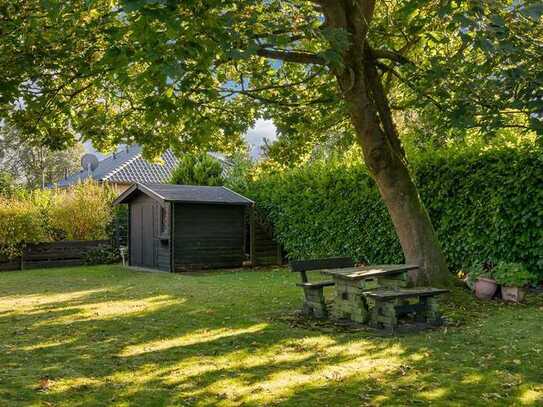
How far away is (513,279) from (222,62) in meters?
6.12

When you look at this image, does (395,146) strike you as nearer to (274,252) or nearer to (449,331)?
(449,331)

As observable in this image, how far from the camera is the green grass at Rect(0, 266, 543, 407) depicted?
15.9ft

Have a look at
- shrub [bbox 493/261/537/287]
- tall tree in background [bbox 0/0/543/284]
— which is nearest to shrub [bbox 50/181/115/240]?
tall tree in background [bbox 0/0/543/284]

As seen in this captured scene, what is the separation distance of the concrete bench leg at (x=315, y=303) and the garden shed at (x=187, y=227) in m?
9.09

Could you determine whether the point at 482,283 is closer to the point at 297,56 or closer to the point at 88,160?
the point at 297,56

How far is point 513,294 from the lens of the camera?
9.86m

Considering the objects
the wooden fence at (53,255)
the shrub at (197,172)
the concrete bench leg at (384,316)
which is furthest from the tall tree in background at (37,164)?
the concrete bench leg at (384,316)

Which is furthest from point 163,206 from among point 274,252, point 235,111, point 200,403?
point 200,403

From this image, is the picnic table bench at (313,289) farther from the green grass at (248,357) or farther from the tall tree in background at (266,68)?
the tall tree in background at (266,68)

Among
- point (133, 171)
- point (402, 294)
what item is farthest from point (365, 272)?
point (133, 171)

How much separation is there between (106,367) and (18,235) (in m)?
14.3

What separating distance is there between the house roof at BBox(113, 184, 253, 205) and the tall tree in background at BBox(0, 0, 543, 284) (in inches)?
192

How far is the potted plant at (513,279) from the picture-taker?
981cm

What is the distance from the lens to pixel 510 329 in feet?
24.9
